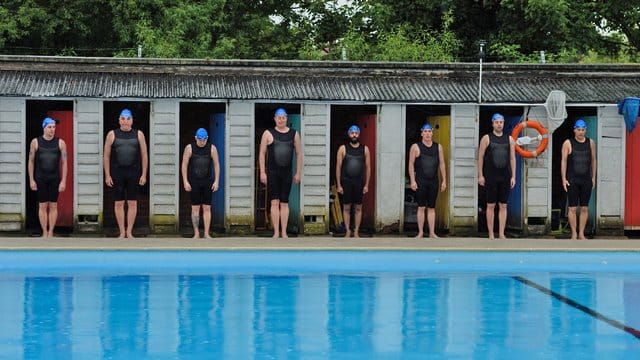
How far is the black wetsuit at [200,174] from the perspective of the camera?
15484mm

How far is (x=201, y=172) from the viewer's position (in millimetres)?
15484

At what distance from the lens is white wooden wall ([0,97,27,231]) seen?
15.9 m

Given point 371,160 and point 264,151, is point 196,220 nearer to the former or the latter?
point 264,151

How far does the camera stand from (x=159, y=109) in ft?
52.9

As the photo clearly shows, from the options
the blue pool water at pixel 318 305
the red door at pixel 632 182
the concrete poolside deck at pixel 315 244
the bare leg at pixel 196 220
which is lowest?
the blue pool water at pixel 318 305

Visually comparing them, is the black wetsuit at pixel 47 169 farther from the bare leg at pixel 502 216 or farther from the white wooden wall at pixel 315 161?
the bare leg at pixel 502 216

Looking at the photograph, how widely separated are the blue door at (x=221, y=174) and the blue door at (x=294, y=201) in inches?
38.1

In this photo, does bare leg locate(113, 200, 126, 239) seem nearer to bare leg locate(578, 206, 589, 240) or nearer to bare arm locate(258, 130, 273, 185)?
bare arm locate(258, 130, 273, 185)

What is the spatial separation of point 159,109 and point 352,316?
7.23m

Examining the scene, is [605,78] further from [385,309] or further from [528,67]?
[385,309]

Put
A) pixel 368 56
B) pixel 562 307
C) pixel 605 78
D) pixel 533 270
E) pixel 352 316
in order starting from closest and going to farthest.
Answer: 1. pixel 352 316
2. pixel 562 307
3. pixel 533 270
4. pixel 605 78
5. pixel 368 56

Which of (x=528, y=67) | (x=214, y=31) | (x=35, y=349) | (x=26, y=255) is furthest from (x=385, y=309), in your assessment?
(x=214, y=31)

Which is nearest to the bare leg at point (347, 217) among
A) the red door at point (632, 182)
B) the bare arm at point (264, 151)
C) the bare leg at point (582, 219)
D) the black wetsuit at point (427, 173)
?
the black wetsuit at point (427, 173)

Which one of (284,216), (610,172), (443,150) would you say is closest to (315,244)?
(284,216)
